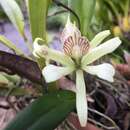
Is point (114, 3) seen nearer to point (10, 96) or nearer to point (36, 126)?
point (10, 96)

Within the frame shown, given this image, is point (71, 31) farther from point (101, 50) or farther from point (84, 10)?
point (84, 10)

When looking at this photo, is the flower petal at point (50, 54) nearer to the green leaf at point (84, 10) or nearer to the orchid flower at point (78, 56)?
the orchid flower at point (78, 56)

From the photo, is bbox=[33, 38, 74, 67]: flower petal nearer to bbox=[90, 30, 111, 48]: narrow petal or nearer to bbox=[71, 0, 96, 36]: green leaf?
bbox=[90, 30, 111, 48]: narrow petal

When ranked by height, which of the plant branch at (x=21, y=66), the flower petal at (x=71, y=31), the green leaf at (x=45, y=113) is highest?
the flower petal at (x=71, y=31)

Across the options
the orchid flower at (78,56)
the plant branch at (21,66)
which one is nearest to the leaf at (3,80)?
the plant branch at (21,66)

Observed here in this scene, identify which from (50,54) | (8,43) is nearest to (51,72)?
(50,54)
